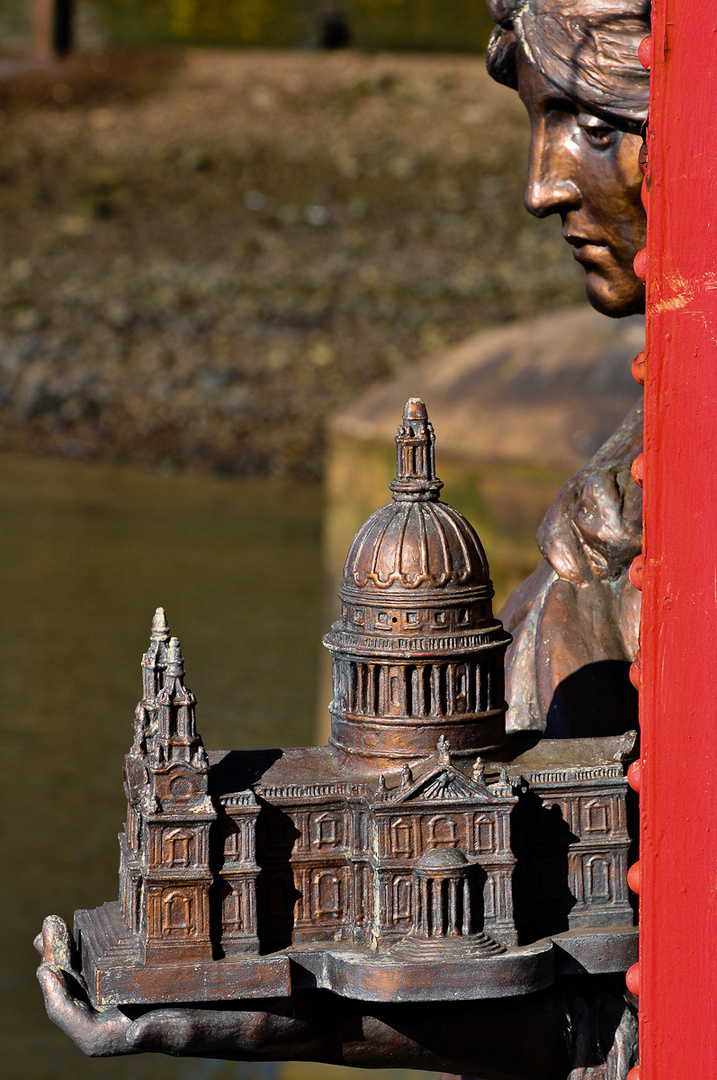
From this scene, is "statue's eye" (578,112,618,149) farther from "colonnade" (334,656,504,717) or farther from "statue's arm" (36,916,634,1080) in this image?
"statue's arm" (36,916,634,1080)

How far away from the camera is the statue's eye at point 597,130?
3.07 m

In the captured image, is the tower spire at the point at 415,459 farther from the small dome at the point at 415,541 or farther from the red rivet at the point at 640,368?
the red rivet at the point at 640,368

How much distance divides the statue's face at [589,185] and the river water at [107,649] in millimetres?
5922

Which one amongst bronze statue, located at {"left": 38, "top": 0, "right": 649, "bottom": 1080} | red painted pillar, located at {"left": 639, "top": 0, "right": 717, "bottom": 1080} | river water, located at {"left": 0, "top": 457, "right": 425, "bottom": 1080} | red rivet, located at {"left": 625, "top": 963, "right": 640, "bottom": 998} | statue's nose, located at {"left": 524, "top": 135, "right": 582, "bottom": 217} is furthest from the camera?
river water, located at {"left": 0, "top": 457, "right": 425, "bottom": 1080}

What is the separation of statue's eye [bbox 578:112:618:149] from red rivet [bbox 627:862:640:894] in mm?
1375

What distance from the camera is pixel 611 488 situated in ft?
11.1

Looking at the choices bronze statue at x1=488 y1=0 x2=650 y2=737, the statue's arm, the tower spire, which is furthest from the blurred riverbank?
the statue's arm

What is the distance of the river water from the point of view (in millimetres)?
9438

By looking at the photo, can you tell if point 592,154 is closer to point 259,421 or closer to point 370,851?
point 370,851

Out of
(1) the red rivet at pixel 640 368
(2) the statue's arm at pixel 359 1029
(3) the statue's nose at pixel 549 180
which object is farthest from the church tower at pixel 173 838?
(3) the statue's nose at pixel 549 180

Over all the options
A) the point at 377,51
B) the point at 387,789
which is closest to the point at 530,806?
the point at 387,789

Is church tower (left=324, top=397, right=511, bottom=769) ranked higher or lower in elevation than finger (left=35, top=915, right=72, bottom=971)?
higher

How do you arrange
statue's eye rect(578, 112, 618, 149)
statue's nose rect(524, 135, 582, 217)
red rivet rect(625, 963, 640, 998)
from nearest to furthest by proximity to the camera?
red rivet rect(625, 963, 640, 998)
statue's eye rect(578, 112, 618, 149)
statue's nose rect(524, 135, 582, 217)

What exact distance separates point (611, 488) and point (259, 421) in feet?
47.0
